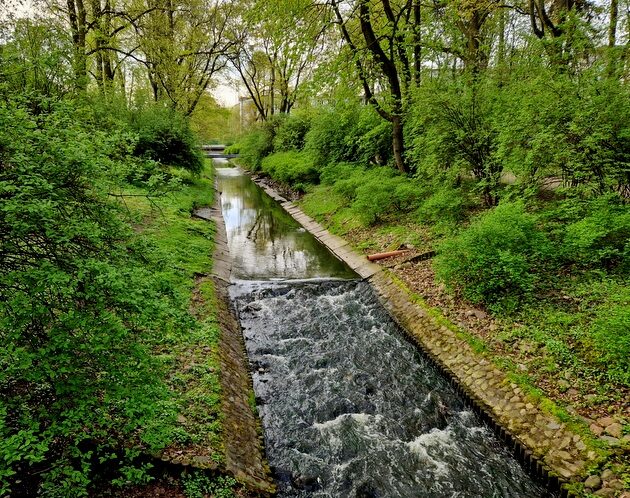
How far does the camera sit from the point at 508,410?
5.80 meters

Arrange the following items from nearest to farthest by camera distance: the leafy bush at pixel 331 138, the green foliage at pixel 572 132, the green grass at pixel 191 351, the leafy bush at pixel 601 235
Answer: the green grass at pixel 191 351
the leafy bush at pixel 601 235
the green foliage at pixel 572 132
the leafy bush at pixel 331 138

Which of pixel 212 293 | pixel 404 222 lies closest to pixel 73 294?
pixel 212 293

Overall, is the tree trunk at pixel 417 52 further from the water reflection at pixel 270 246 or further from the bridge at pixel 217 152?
the bridge at pixel 217 152

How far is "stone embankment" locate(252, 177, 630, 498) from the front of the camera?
4.71 m

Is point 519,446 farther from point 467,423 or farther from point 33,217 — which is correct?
point 33,217

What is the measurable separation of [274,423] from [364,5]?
44.1 ft

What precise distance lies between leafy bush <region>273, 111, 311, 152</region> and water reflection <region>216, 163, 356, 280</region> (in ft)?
21.2

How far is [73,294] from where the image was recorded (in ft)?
11.1

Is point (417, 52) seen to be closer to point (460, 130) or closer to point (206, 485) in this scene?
point (460, 130)

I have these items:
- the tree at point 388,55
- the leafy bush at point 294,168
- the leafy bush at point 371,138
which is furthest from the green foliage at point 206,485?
the leafy bush at point 294,168

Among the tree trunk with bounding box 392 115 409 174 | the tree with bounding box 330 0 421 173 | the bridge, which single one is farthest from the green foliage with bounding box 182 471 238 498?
the bridge

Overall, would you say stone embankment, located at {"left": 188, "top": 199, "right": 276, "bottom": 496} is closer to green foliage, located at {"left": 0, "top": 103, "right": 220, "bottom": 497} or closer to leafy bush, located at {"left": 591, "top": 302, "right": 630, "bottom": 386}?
green foliage, located at {"left": 0, "top": 103, "right": 220, "bottom": 497}

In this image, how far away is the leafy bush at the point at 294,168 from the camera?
73.9 feet

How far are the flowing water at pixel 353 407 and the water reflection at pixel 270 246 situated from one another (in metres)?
0.94
